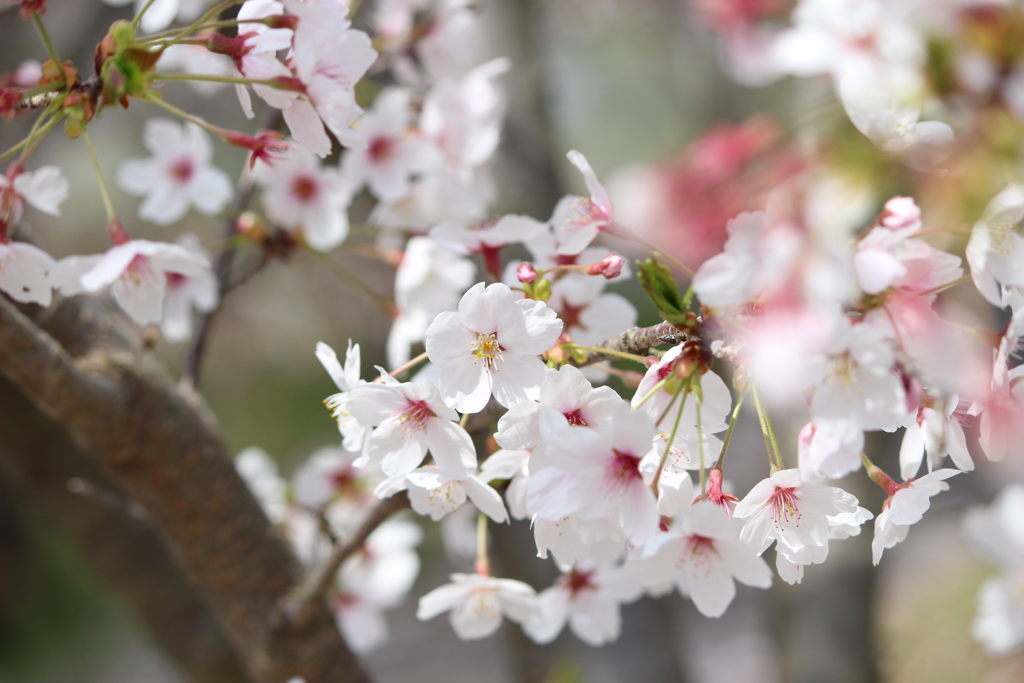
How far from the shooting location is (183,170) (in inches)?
49.6

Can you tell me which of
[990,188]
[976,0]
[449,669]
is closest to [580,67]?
[449,669]

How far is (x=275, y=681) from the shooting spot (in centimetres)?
116

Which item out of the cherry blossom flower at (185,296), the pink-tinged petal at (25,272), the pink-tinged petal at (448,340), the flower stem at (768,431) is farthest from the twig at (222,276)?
the flower stem at (768,431)

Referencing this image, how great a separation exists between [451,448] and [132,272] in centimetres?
46

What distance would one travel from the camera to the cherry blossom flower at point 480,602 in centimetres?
87

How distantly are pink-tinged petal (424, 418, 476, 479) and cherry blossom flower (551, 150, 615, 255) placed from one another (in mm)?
213

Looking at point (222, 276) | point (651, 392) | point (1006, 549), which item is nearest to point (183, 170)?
point (222, 276)

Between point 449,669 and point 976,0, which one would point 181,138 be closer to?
point 976,0

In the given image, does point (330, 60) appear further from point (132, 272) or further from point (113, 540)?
point (113, 540)

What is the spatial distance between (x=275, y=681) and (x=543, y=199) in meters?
1.35

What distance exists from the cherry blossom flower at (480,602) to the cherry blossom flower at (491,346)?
32 centimetres

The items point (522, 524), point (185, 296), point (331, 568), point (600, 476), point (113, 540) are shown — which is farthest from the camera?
point (522, 524)

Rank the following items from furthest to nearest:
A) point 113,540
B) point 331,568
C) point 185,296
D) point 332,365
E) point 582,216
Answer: point 113,540 → point 185,296 → point 331,568 → point 582,216 → point 332,365

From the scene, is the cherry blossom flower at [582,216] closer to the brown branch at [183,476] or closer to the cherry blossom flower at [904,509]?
the cherry blossom flower at [904,509]
